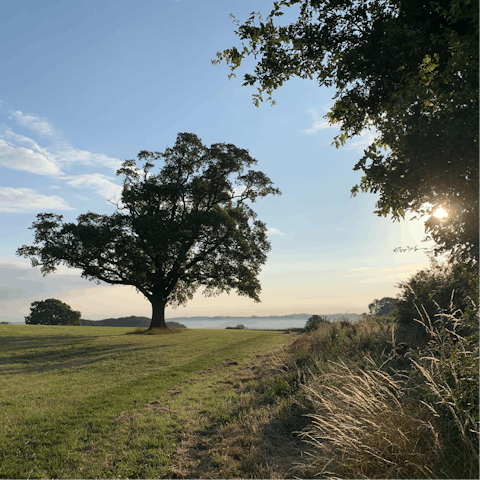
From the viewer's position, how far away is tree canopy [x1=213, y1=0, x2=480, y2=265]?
691 centimetres

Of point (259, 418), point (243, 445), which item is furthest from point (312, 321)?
point (243, 445)

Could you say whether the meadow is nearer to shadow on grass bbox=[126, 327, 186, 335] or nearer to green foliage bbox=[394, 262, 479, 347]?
green foliage bbox=[394, 262, 479, 347]

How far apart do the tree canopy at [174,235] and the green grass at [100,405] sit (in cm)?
1143

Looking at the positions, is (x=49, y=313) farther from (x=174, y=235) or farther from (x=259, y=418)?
(x=259, y=418)

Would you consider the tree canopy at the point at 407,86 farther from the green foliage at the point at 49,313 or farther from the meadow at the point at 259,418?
the green foliage at the point at 49,313

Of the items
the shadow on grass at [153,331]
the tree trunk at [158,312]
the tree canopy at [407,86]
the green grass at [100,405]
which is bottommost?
the shadow on grass at [153,331]

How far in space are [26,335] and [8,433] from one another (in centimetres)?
1888

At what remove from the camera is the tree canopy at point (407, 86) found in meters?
6.91

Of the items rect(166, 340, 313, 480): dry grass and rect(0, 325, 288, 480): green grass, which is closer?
rect(166, 340, 313, 480): dry grass

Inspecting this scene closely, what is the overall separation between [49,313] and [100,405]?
1972 inches

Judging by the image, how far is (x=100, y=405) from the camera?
27.8ft

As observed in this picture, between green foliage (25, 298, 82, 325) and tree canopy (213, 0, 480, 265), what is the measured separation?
2029 inches

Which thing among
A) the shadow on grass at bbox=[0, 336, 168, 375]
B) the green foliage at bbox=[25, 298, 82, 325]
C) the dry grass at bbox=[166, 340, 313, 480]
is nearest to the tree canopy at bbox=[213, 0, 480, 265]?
the dry grass at bbox=[166, 340, 313, 480]

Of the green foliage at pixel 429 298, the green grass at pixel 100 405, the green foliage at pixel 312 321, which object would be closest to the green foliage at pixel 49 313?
the green grass at pixel 100 405
